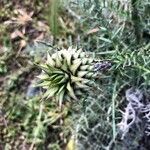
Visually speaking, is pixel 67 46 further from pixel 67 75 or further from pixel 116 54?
pixel 67 75

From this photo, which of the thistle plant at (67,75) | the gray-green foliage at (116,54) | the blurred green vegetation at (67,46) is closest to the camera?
the thistle plant at (67,75)

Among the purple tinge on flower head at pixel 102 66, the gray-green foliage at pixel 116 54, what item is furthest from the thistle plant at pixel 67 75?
the gray-green foliage at pixel 116 54

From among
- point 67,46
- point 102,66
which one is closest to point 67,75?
point 102,66

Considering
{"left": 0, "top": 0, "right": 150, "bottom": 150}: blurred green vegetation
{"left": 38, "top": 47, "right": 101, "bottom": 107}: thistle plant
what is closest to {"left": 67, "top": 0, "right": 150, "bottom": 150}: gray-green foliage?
{"left": 0, "top": 0, "right": 150, "bottom": 150}: blurred green vegetation

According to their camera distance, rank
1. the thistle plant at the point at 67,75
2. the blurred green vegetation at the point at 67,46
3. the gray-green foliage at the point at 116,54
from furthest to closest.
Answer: the blurred green vegetation at the point at 67,46 → the gray-green foliage at the point at 116,54 → the thistle plant at the point at 67,75

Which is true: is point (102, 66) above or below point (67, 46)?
below

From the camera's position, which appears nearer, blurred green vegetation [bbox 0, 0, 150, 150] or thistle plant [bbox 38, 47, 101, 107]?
thistle plant [bbox 38, 47, 101, 107]

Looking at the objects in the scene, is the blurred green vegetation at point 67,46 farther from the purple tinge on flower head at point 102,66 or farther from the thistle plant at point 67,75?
the thistle plant at point 67,75

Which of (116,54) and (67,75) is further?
(116,54)

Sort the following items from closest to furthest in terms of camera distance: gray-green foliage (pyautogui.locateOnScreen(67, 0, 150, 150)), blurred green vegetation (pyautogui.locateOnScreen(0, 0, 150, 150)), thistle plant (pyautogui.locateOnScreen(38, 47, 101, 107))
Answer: thistle plant (pyautogui.locateOnScreen(38, 47, 101, 107)), gray-green foliage (pyautogui.locateOnScreen(67, 0, 150, 150)), blurred green vegetation (pyautogui.locateOnScreen(0, 0, 150, 150))

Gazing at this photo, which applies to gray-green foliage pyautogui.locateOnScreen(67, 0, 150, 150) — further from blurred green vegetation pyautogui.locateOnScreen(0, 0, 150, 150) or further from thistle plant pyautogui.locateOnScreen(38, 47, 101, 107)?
thistle plant pyautogui.locateOnScreen(38, 47, 101, 107)
